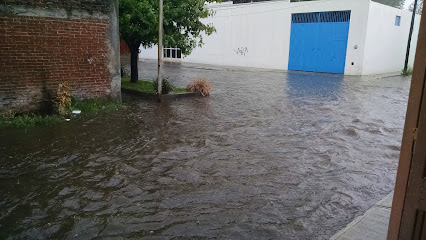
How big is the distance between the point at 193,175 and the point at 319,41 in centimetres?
2231

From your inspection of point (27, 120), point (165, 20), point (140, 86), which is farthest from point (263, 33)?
point (27, 120)

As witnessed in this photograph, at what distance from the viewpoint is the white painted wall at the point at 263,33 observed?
2384cm

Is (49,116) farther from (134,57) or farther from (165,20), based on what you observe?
(134,57)

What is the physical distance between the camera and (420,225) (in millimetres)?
2322

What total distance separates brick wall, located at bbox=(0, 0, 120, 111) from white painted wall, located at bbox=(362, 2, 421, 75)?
19633 mm

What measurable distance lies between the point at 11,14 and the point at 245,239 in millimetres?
7441

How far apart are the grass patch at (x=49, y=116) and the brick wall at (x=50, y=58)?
0.60ft

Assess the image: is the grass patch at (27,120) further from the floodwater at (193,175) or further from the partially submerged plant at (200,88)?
→ the partially submerged plant at (200,88)

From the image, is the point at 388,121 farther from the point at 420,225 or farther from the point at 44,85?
the point at 44,85

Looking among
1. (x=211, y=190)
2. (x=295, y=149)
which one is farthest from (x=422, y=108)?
(x=295, y=149)

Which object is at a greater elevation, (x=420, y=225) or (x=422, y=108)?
(x=422, y=108)

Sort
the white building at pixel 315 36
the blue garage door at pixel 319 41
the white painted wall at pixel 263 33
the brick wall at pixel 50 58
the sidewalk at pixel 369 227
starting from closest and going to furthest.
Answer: the sidewalk at pixel 369 227 → the brick wall at pixel 50 58 → the white painted wall at pixel 263 33 → the white building at pixel 315 36 → the blue garage door at pixel 319 41

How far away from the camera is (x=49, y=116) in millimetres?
8539

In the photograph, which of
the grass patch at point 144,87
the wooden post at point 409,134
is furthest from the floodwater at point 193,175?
the grass patch at point 144,87
